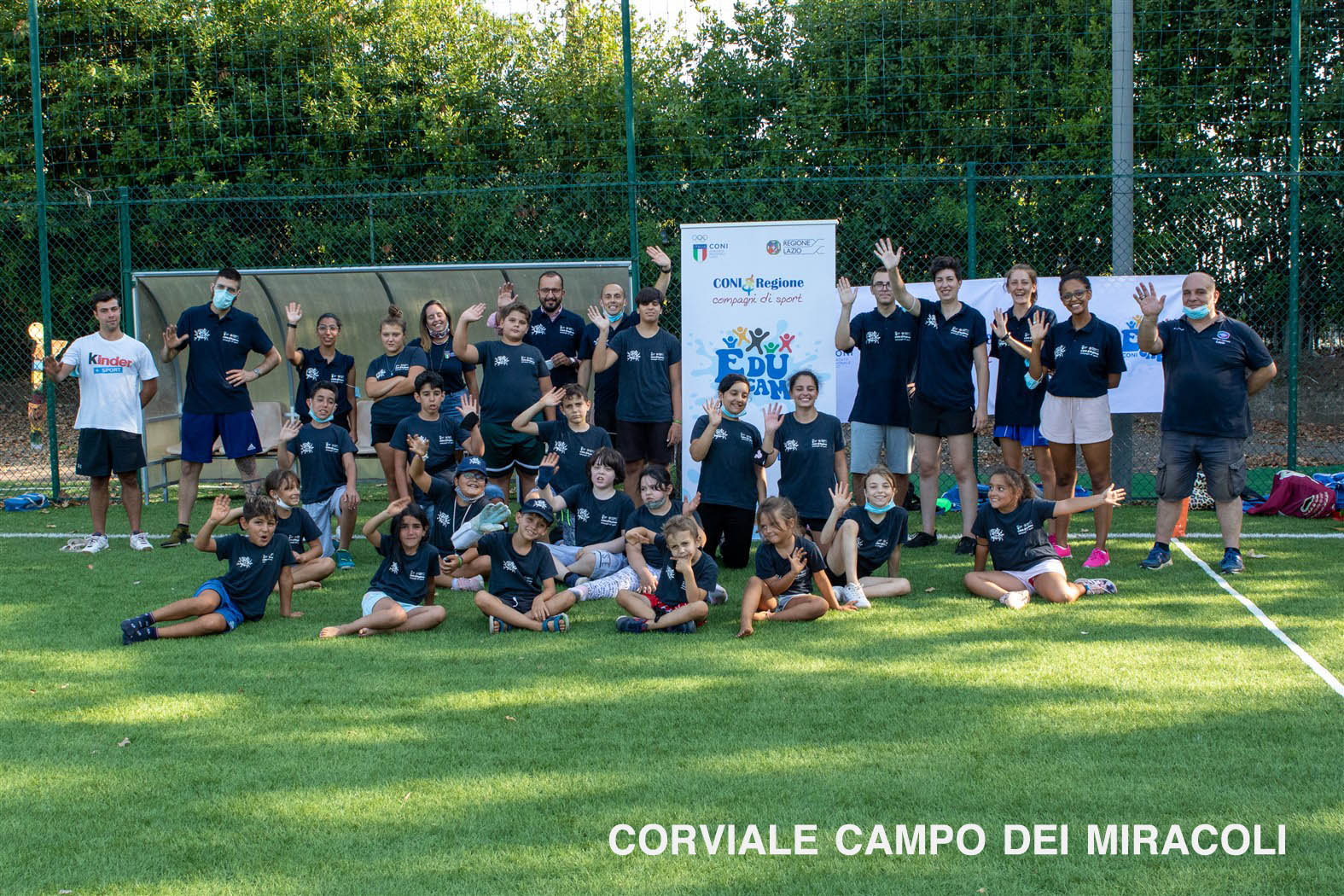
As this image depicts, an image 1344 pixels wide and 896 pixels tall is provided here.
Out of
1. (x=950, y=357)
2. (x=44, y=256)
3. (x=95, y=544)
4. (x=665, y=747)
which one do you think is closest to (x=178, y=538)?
(x=95, y=544)

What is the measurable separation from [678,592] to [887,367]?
302 centimetres

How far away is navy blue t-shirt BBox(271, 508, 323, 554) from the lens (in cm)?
758

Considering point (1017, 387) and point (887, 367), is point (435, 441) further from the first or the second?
point (1017, 387)

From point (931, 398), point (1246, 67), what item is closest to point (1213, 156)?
point (1246, 67)

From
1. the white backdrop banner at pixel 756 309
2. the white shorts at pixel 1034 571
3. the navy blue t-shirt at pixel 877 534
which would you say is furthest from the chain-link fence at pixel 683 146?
the white shorts at pixel 1034 571

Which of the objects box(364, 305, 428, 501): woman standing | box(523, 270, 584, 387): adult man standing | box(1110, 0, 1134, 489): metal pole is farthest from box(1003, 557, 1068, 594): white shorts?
box(364, 305, 428, 501): woman standing

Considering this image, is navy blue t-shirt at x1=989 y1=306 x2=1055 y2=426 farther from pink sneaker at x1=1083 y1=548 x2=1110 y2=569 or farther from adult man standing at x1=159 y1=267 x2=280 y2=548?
adult man standing at x1=159 y1=267 x2=280 y2=548

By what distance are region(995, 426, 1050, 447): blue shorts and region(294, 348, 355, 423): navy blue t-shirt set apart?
5.08 m

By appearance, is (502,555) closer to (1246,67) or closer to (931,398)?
(931,398)

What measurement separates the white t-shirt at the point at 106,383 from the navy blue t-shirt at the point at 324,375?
1224mm

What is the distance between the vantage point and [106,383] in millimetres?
9359

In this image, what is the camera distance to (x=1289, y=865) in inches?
144

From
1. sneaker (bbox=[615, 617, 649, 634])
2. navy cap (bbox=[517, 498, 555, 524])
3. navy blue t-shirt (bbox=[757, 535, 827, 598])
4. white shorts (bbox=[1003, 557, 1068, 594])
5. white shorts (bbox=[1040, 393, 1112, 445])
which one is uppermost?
white shorts (bbox=[1040, 393, 1112, 445])

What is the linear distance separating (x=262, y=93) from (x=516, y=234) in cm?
522
